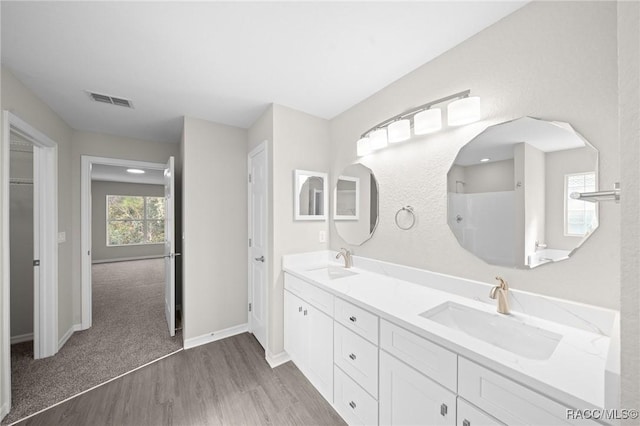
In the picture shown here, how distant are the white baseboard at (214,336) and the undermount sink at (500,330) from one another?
2.31m

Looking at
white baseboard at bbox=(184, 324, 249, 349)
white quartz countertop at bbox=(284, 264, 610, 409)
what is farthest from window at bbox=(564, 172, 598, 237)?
white baseboard at bbox=(184, 324, 249, 349)

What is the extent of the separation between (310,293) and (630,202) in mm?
1696

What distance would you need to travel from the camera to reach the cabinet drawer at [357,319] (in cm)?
135

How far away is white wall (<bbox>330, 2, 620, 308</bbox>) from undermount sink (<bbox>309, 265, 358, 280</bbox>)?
31cm

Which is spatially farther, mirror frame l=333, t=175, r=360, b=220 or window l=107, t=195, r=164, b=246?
window l=107, t=195, r=164, b=246

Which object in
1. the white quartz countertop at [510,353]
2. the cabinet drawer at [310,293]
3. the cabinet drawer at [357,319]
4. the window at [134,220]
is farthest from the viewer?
the window at [134,220]

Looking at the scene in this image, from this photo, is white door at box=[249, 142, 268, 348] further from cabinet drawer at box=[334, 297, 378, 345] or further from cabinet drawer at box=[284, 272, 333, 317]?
cabinet drawer at box=[334, 297, 378, 345]

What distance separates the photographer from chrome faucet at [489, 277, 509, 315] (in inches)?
49.1

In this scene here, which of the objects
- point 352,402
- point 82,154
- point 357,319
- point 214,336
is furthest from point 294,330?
point 82,154

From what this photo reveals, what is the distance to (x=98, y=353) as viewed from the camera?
2404mm

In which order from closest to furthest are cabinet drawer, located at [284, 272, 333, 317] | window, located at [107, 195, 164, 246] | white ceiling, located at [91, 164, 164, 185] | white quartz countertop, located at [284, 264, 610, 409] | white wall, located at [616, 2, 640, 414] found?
white wall, located at [616, 2, 640, 414]
white quartz countertop, located at [284, 264, 610, 409]
cabinet drawer, located at [284, 272, 333, 317]
white ceiling, located at [91, 164, 164, 185]
window, located at [107, 195, 164, 246]

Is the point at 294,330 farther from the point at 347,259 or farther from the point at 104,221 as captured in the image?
the point at 104,221

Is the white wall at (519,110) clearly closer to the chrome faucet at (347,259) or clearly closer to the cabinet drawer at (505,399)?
the chrome faucet at (347,259)

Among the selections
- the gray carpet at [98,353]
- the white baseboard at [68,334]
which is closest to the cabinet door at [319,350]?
the gray carpet at [98,353]
